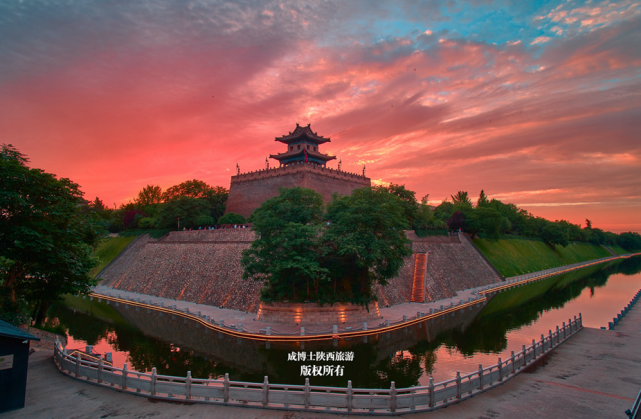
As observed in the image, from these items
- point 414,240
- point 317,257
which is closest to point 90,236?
point 317,257

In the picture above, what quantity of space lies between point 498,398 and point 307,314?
13316 mm

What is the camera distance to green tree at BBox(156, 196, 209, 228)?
4656 cm

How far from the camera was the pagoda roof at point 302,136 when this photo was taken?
48422 mm

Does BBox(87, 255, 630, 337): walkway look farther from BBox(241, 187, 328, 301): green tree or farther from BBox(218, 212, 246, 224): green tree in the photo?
BBox(218, 212, 246, 224): green tree

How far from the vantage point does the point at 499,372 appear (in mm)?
13773

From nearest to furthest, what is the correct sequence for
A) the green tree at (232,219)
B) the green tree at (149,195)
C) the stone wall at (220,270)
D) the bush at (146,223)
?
the stone wall at (220,270) → the green tree at (232,219) → the bush at (146,223) → the green tree at (149,195)

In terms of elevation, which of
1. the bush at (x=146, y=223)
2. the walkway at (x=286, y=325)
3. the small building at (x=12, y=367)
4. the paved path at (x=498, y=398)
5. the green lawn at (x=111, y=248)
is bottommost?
the walkway at (x=286, y=325)

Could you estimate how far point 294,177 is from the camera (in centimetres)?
4575

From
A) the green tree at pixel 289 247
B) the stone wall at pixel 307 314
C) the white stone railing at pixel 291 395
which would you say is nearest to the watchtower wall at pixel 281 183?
the green tree at pixel 289 247

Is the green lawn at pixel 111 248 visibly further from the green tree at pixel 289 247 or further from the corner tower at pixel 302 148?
the green tree at pixel 289 247

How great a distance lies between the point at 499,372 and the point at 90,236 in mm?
21365

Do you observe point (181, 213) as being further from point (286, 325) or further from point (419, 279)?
point (419, 279)

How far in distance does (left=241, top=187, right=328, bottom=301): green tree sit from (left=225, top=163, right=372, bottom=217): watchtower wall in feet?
59.2

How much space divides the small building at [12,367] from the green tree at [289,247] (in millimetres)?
13799
